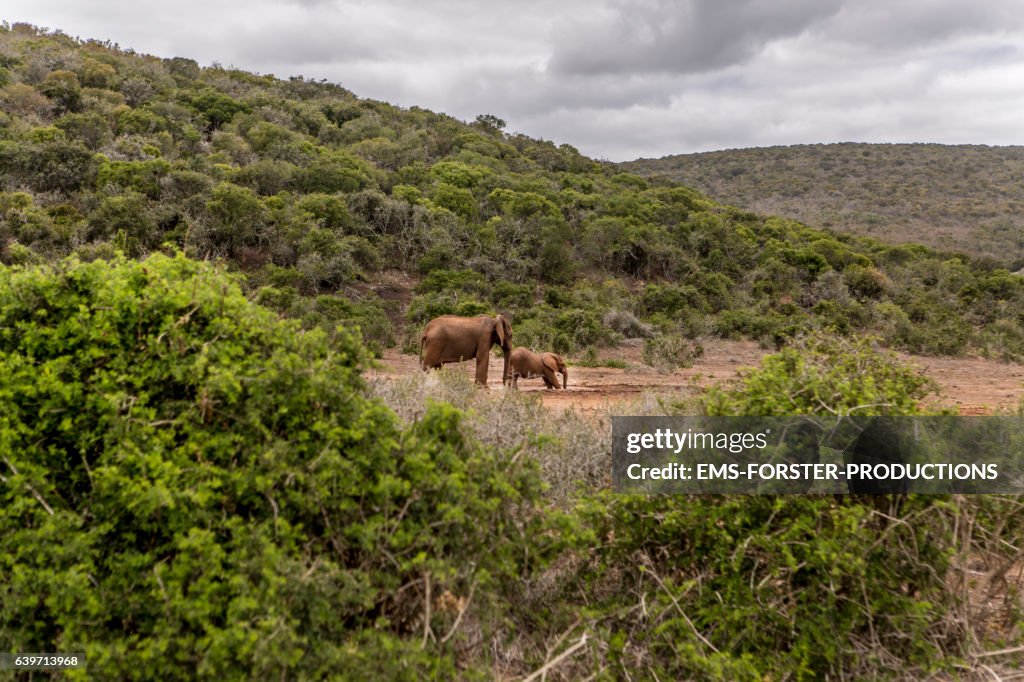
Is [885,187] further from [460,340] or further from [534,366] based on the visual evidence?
[460,340]

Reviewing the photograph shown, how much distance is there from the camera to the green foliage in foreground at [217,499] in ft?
8.50

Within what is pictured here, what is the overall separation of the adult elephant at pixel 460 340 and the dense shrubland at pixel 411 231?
419cm

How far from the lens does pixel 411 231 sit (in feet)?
74.7

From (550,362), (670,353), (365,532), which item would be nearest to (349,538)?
(365,532)

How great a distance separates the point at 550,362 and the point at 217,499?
28.6 feet

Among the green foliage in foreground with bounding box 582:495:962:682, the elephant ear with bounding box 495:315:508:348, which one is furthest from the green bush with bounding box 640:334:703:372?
the green foliage in foreground with bounding box 582:495:962:682

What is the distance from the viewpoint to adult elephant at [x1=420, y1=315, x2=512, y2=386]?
388 inches

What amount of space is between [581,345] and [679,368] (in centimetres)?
280

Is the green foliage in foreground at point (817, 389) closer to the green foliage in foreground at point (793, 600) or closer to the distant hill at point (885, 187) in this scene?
the green foliage in foreground at point (793, 600)

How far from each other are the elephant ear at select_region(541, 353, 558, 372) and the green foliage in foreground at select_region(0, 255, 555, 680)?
7.86m

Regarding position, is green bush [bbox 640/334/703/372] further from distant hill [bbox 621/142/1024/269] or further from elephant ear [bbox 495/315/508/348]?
distant hill [bbox 621/142/1024/269]

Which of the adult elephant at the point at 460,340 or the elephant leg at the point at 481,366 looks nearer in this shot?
the adult elephant at the point at 460,340

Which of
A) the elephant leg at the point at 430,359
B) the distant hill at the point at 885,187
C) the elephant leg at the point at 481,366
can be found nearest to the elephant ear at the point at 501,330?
the elephant leg at the point at 481,366

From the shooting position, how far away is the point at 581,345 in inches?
647
